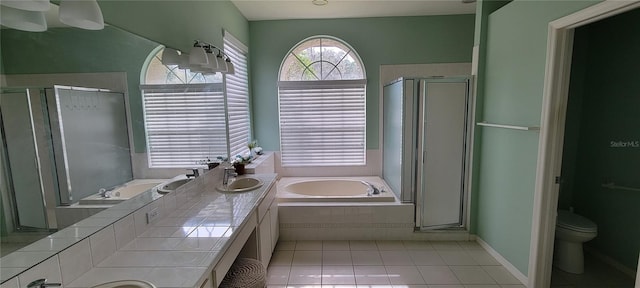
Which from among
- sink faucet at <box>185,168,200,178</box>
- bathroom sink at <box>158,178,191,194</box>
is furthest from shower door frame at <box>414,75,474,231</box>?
bathroom sink at <box>158,178,191,194</box>

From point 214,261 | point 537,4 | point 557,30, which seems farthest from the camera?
point 537,4

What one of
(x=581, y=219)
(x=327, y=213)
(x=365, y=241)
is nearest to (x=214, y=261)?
(x=327, y=213)

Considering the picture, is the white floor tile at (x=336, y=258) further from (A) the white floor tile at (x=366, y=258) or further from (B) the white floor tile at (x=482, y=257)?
(B) the white floor tile at (x=482, y=257)

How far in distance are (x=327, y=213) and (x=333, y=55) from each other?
87.3 inches

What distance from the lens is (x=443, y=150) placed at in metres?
3.06

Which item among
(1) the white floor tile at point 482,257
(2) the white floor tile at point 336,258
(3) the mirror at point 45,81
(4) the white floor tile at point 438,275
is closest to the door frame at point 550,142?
(1) the white floor tile at point 482,257

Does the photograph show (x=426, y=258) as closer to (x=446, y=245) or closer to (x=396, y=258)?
(x=396, y=258)

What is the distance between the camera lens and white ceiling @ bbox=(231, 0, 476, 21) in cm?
336

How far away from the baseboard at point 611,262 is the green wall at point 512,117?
971mm

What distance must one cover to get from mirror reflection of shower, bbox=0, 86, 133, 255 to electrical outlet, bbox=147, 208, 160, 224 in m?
0.30

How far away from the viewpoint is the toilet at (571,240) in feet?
7.91

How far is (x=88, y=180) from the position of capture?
1.36 metres

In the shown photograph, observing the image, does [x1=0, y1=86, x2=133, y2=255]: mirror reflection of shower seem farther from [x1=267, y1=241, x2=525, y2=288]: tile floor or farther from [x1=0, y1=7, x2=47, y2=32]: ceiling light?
[x1=267, y1=241, x2=525, y2=288]: tile floor

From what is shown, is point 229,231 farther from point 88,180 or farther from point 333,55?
point 333,55
